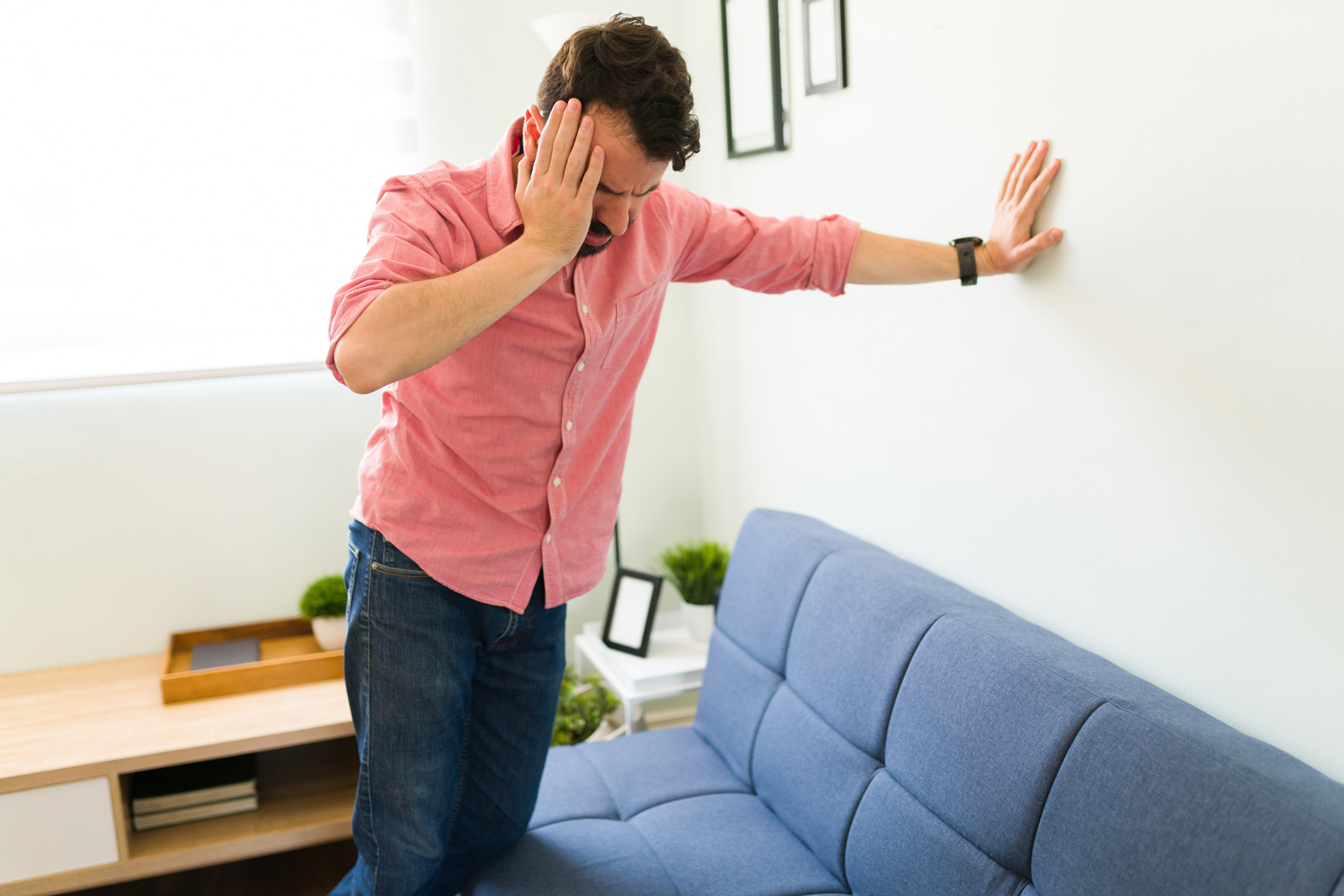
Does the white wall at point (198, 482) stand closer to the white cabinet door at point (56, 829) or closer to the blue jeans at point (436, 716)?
the white cabinet door at point (56, 829)

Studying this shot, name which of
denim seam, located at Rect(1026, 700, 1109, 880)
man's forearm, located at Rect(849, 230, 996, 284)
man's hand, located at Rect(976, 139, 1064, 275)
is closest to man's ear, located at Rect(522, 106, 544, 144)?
man's forearm, located at Rect(849, 230, 996, 284)

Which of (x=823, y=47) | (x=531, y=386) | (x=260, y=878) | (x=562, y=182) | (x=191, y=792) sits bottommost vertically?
(x=260, y=878)

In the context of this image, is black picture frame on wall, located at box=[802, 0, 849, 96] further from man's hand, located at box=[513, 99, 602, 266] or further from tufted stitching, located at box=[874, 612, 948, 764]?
tufted stitching, located at box=[874, 612, 948, 764]

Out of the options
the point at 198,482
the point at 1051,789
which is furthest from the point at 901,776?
the point at 198,482

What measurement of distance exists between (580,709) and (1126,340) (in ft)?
5.10

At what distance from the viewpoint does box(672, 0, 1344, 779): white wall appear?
1.07 metres

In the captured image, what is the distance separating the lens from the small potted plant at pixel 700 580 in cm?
236

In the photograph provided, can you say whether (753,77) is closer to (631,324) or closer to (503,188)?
(631,324)

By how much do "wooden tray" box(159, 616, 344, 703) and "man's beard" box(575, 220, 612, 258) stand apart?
3.71ft

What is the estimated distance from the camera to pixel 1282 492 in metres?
1.10

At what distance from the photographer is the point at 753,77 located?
2188 millimetres

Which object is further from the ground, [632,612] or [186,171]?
[186,171]

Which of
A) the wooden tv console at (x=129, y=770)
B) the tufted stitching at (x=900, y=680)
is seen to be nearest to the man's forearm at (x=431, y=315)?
the tufted stitching at (x=900, y=680)

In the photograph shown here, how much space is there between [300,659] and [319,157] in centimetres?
120
